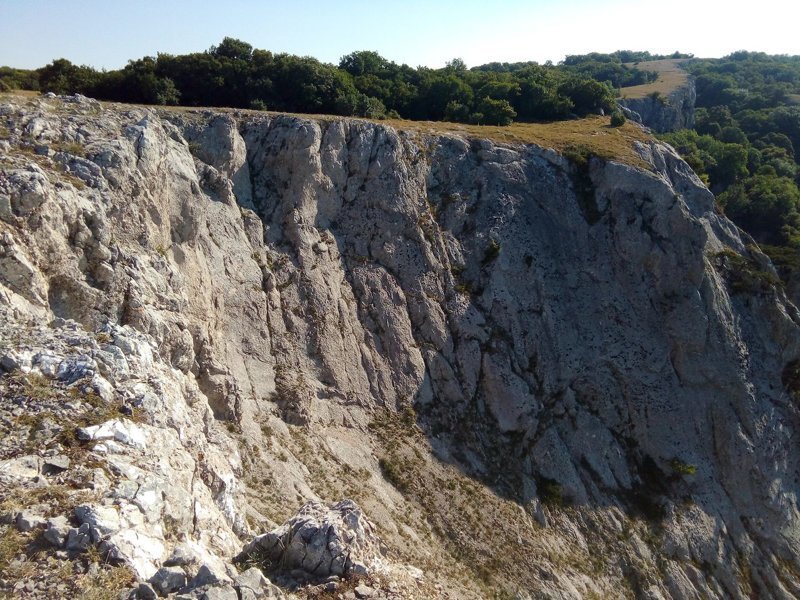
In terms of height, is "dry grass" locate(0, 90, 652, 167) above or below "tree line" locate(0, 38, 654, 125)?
below

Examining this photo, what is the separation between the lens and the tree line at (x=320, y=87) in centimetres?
3659

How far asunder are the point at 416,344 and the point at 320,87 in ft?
66.1

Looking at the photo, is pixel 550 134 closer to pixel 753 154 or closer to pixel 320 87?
pixel 320 87

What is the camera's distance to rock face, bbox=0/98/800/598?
17.0 meters

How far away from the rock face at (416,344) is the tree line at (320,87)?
7.07 meters

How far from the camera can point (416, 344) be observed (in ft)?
106

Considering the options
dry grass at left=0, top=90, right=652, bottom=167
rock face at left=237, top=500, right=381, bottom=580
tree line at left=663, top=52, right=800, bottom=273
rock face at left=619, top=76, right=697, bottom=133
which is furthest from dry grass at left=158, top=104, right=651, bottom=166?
rock face at left=619, top=76, right=697, bottom=133

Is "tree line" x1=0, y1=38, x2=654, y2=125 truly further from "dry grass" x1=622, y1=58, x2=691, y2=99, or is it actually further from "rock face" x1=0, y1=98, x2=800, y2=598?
"dry grass" x1=622, y1=58, x2=691, y2=99

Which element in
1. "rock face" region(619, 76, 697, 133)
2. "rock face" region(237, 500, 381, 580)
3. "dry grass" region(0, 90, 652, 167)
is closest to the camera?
"rock face" region(237, 500, 381, 580)

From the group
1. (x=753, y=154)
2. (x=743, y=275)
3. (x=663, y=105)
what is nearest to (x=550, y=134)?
(x=743, y=275)

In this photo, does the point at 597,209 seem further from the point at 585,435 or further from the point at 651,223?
the point at 585,435

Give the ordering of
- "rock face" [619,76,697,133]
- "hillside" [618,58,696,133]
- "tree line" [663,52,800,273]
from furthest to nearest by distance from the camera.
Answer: "hillside" [618,58,696,133]
"rock face" [619,76,697,133]
"tree line" [663,52,800,273]

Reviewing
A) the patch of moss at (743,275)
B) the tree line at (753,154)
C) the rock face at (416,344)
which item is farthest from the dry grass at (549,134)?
the tree line at (753,154)

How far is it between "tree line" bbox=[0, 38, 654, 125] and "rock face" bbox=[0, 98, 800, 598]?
7.07m
